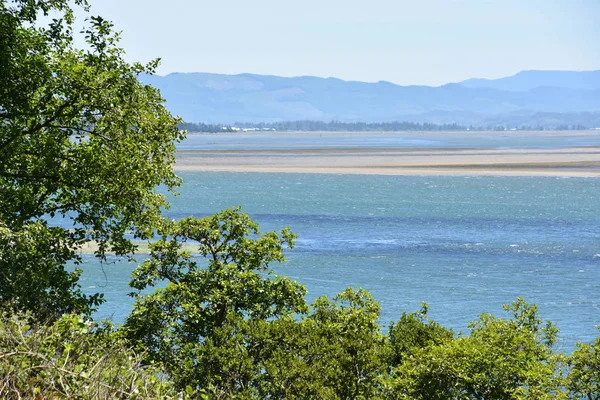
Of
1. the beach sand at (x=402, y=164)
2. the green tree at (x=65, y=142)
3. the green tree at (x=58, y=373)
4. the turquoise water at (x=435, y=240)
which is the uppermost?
the green tree at (x=65, y=142)

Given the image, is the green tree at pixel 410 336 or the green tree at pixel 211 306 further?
the green tree at pixel 410 336

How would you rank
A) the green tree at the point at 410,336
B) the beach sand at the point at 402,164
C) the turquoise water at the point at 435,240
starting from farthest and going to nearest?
the beach sand at the point at 402,164 < the turquoise water at the point at 435,240 < the green tree at the point at 410,336

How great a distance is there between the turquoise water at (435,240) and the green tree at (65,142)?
31.0ft

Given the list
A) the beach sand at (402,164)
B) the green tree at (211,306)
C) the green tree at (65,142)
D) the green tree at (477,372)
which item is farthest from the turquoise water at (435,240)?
the green tree at (477,372)

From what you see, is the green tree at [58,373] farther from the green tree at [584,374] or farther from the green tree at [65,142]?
the green tree at [584,374]

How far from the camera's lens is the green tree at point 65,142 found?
16641 mm

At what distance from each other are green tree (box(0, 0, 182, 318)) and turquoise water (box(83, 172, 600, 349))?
946 cm

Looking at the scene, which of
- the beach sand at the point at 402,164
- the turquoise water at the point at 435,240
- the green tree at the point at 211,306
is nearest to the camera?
the green tree at the point at 211,306

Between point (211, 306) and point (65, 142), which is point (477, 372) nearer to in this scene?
point (211, 306)

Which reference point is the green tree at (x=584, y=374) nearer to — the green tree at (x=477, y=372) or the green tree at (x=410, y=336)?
the green tree at (x=477, y=372)

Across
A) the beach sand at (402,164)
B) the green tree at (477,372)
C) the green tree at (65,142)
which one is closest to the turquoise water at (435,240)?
the green tree at (65,142)

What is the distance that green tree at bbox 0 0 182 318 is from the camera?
16.6 meters

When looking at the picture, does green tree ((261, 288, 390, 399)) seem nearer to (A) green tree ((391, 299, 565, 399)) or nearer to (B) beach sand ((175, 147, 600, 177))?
(A) green tree ((391, 299, 565, 399))

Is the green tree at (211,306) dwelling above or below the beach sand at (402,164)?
above
